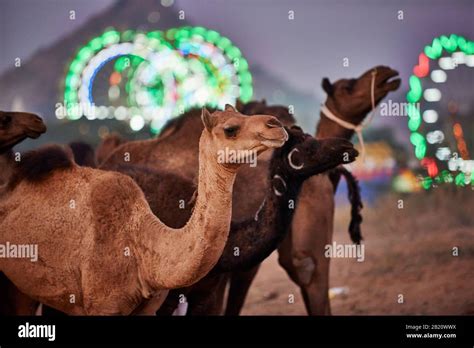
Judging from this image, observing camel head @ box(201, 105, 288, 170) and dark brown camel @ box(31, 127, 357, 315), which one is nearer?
camel head @ box(201, 105, 288, 170)

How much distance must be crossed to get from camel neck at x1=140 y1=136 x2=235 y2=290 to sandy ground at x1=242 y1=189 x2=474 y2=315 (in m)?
4.40

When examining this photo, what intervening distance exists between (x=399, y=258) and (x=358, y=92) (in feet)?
9.39

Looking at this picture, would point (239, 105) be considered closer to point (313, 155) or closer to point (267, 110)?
point (267, 110)

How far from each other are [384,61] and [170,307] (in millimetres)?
4028

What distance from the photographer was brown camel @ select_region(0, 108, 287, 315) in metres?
5.61

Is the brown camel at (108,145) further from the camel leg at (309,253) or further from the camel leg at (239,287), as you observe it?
the camel leg at (309,253)

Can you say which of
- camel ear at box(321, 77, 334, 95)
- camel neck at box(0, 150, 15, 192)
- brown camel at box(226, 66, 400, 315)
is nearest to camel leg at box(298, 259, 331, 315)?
brown camel at box(226, 66, 400, 315)

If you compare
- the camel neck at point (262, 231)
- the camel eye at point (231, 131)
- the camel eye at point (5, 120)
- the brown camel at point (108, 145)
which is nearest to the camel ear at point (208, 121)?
the camel eye at point (231, 131)

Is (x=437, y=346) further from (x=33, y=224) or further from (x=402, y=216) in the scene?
(x=402, y=216)

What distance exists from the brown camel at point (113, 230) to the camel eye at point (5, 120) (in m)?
0.29

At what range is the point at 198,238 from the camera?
5672 mm

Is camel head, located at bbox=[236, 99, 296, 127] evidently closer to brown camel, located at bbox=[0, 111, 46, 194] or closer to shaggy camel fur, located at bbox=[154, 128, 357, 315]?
shaggy camel fur, located at bbox=[154, 128, 357, 315]

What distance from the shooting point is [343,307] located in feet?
33.1

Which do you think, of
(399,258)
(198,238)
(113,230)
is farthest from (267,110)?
(399,258)
